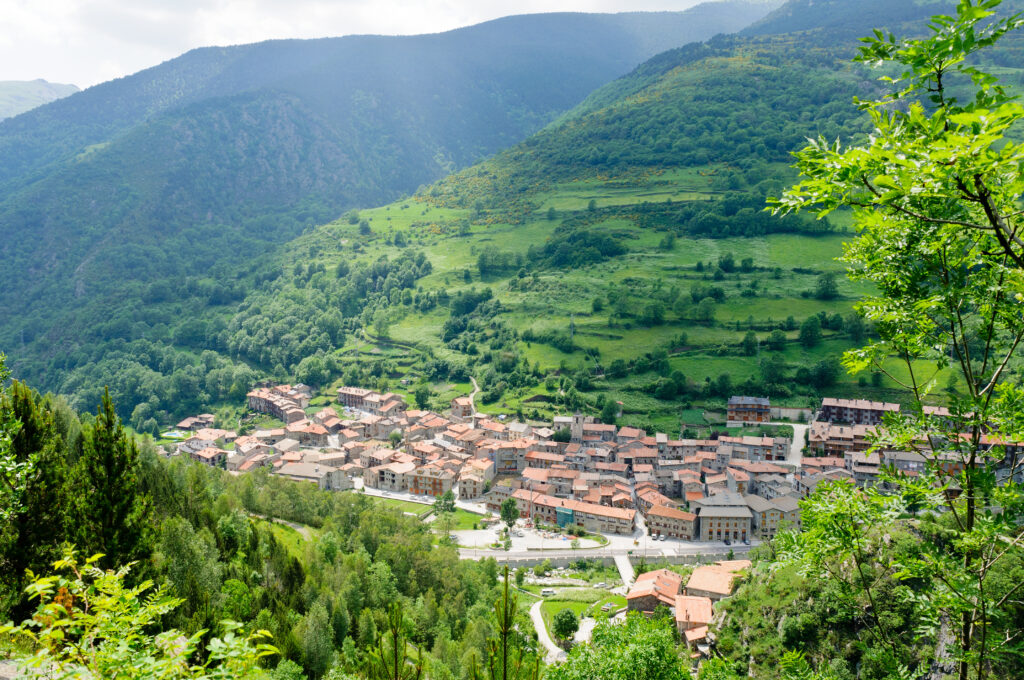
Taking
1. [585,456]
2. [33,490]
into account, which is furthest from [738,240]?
[33,490]

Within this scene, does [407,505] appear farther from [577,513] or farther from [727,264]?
[727,264]

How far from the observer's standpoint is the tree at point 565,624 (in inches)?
1229

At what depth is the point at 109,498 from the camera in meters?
12.1

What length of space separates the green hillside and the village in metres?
4.54

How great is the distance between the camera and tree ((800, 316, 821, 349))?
63.8 metres

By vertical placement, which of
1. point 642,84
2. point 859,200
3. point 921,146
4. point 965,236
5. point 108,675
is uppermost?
point 642,84

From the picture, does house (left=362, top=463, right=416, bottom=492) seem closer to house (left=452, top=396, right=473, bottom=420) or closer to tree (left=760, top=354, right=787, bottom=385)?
house (left=452, top=396, right=473, bottom=420)

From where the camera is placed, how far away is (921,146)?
3.54 m

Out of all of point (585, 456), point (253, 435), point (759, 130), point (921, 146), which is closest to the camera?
point (921, 146)

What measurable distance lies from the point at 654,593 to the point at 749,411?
95.9 feet

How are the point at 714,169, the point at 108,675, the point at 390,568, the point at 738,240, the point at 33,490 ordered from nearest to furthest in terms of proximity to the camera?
the point at 108,675
the point at 33,490
the point at 390,568
the point at 738,240
the point at 714,169

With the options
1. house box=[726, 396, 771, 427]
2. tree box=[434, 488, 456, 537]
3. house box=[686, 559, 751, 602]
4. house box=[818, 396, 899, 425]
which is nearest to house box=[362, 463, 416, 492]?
tree box=[434, 488, 456, 537]

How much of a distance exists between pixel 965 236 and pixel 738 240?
89871mm

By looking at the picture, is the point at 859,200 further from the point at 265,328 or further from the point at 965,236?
the point at 265,328
